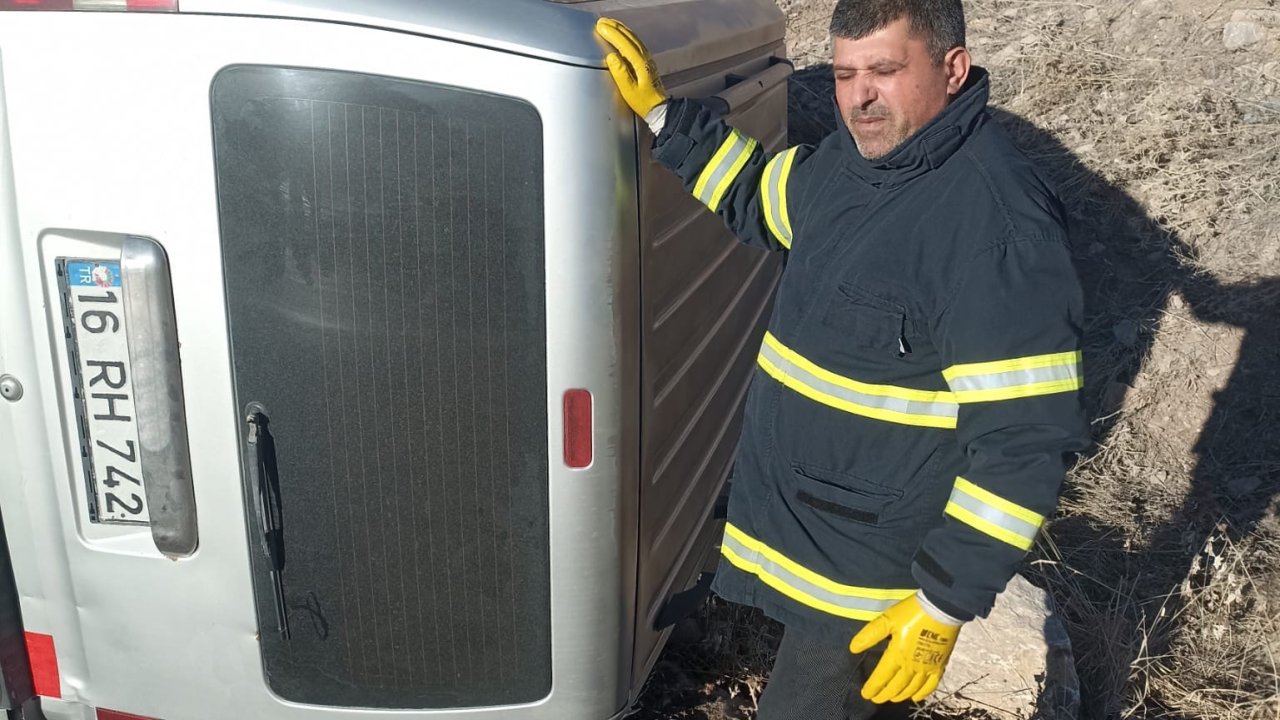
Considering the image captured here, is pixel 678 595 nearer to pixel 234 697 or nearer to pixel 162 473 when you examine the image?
pixel 234 697

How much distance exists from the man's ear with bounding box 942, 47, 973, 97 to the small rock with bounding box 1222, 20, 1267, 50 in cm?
437

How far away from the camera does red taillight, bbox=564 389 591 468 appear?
2098 millimetres

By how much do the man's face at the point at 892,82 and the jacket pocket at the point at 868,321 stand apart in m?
0.28

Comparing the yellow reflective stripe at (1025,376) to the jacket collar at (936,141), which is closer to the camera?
the yellow reflective stripe at (1025,376)

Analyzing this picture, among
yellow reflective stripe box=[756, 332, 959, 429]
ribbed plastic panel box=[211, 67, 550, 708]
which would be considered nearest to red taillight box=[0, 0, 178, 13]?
ribbed plastic panel box=[211, 67, 550, 708]

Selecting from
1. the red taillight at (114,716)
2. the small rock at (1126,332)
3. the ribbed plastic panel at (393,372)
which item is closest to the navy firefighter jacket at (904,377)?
Result: the ribbed plastic panel at (393,372)

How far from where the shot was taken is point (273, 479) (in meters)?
2.12

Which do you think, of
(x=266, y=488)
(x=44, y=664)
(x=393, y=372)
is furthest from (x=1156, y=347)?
(x=44, y=664)

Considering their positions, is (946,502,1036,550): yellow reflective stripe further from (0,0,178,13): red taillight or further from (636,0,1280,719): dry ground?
(0,0,178,13): red taillight

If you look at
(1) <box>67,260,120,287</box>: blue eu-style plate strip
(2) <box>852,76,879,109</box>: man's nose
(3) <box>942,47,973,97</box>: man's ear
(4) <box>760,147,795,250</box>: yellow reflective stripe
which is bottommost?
(1) <box>67,260,120,287</box>: blue eu-style plate strip

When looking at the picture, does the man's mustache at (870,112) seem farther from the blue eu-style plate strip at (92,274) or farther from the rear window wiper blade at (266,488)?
the blue eu-style plate strip at (92,274)

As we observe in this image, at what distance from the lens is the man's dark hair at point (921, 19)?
195 cm

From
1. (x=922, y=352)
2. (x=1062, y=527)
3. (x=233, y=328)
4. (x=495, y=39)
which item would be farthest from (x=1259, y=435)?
(x=233, y=328)

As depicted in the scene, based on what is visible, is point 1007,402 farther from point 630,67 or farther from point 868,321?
point 630,67
